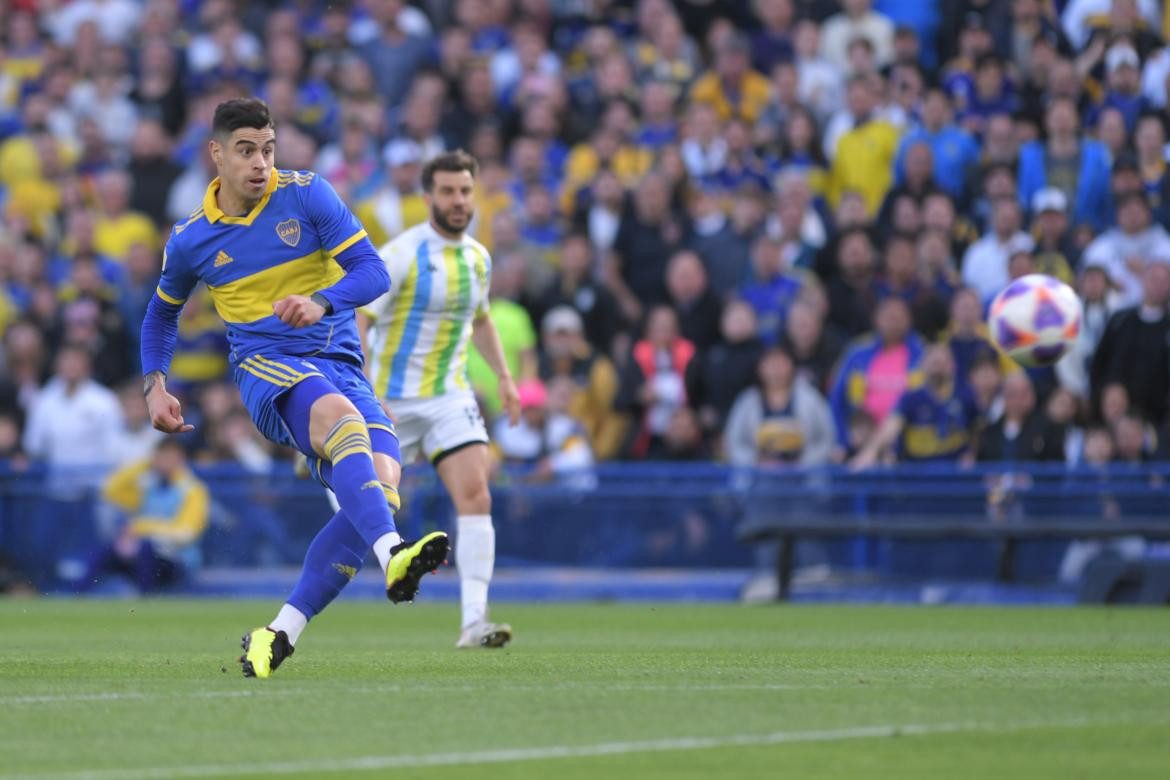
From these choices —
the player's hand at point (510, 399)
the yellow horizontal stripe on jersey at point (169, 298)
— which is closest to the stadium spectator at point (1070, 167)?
the player's hand at point (510, 399)

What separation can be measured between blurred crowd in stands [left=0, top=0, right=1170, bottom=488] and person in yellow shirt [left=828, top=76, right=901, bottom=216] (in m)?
0.03

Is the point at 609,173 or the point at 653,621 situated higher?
the point at 609,173

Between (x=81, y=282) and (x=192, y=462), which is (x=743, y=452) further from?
(x=81, y=282)

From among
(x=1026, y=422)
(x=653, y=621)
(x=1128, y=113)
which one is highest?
(x=1128, y=113)

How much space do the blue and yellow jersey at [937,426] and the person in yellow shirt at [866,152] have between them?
2.09 metres

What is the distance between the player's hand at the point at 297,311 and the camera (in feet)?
26.6

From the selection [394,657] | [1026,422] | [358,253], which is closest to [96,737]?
[358,253]

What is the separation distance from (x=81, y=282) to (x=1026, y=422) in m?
8.92

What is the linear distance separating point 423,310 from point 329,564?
3.06 metres

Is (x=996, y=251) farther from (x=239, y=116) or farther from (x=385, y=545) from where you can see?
(x=385, y=545)

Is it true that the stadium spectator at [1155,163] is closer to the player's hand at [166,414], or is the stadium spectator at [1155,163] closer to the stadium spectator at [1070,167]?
the stadium spectator at [1070,167]

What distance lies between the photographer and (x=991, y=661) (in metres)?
9.12

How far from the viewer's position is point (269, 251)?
8828 millimetres

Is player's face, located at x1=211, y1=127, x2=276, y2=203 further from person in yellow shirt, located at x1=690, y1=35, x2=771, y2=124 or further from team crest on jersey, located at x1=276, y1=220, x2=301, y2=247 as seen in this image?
person in yellow shirt, located at x1=690, y1=35, x2=771, y2=124
